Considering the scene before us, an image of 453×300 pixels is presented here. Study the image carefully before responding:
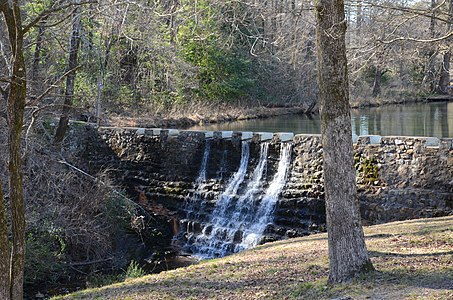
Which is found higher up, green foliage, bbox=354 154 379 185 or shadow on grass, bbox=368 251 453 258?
green foliage, bbox=354 154 379 185

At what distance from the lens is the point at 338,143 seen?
5.61 metres

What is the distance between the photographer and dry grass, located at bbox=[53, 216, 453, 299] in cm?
544

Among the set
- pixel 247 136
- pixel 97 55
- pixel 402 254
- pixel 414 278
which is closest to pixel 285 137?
pixel 247 136

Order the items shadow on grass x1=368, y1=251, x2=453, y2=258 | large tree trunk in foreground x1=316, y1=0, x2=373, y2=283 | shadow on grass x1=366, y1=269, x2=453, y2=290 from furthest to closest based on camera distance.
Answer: shadow on grass x1=368, y1=251, x2=453, y2=258 → large tree trunk in foreground x1=316, y1=0, x2=373, y2=283 → shadow on grass x1=366, y1=269, x2=453, y2=290

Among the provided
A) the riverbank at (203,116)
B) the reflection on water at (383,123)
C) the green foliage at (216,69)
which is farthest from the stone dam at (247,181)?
the green foliage at (216,69)

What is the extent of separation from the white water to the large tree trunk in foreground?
6449 mm

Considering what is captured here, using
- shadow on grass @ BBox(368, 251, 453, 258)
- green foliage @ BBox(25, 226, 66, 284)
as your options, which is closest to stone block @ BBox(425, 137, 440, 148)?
shadow on grass @ BBox(368, 251, 453, 258)

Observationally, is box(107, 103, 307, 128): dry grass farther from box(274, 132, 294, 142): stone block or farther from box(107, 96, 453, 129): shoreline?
box(274, 132, 294, 142): stone block

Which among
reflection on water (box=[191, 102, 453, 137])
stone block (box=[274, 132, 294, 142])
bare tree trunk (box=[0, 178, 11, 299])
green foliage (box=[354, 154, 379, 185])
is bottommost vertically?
bare tree trunk (box=[0, 178, 11, 299])

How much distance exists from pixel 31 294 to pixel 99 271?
170 cm

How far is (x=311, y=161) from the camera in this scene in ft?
41.6

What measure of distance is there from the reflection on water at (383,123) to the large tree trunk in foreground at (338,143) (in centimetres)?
1470

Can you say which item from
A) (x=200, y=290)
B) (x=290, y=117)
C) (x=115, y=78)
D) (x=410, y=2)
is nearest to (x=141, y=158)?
(x=115, y=78)

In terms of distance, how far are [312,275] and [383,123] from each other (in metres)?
18.2
